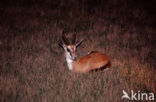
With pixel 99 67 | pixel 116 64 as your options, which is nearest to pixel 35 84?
pixel 99 67

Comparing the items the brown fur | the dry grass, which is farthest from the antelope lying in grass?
the dry grass

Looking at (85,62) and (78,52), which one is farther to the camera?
(78,52)

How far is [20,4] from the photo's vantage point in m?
19.8

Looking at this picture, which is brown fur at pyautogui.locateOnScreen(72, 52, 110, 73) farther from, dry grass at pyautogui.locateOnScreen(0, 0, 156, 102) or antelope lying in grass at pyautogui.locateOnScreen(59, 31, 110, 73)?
dry grass at pyautogui.locateOnScreen(0, 0, 156, 102)

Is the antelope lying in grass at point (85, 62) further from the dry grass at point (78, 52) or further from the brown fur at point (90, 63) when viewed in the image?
the dry grass at point (78, 52)

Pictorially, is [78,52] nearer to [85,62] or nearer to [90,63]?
[85,62]

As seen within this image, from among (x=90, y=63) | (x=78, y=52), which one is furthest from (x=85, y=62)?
(x=78, y=52)

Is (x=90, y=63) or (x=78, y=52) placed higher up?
(x=90, y=63)

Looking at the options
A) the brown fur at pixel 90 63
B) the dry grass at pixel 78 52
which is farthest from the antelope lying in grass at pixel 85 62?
the dry grass at pixel 78 52

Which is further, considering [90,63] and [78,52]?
[78,52]

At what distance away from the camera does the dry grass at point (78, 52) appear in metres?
7.57

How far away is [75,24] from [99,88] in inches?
347

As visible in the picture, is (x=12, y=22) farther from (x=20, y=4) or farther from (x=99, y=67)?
(x=99, y=67)

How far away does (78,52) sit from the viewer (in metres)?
10.8
